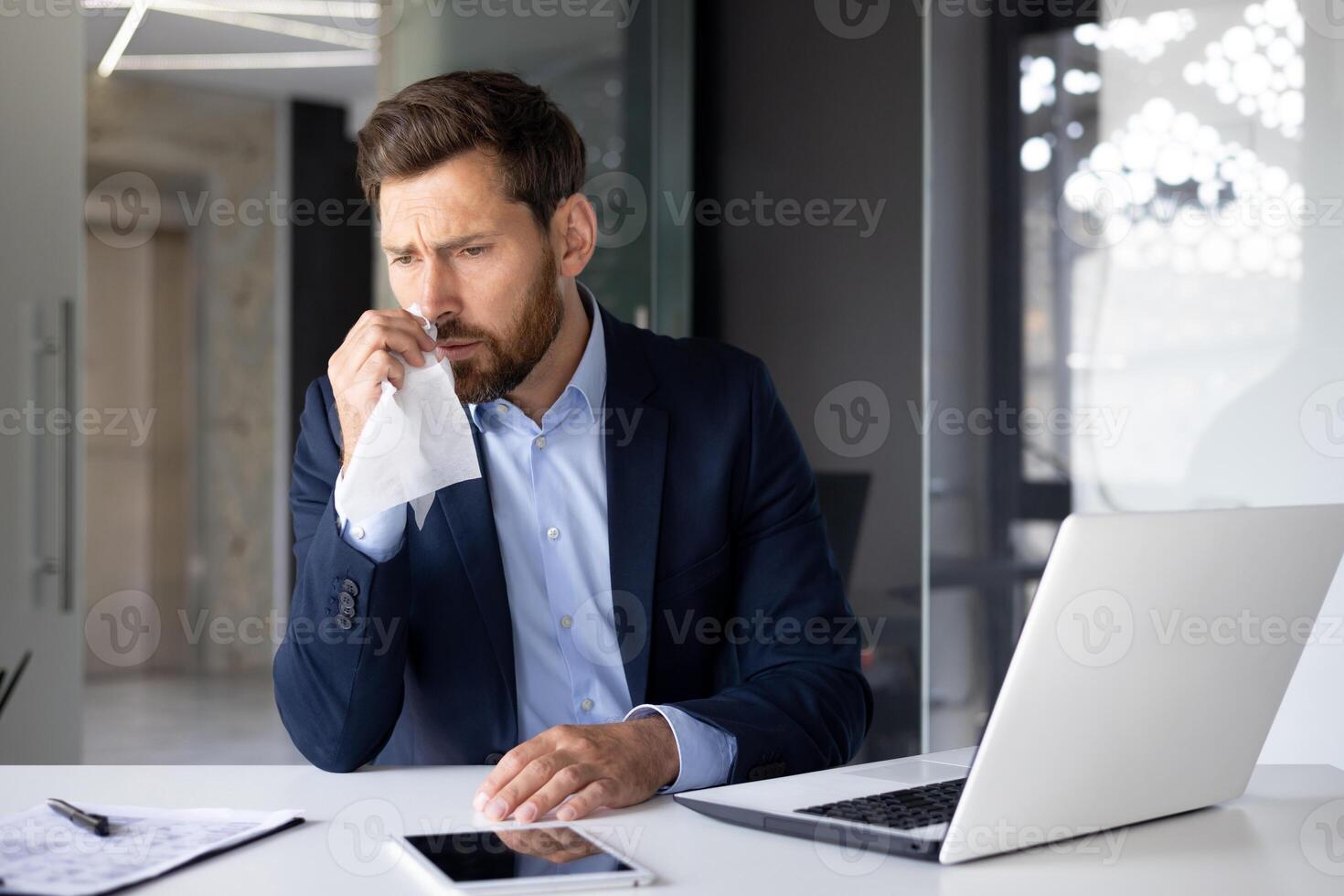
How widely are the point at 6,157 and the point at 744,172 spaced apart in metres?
1.86

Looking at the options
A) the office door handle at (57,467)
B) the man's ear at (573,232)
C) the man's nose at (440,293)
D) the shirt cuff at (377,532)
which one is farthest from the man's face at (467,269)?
the office door handle at (57,467)

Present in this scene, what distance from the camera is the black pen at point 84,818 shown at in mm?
1040

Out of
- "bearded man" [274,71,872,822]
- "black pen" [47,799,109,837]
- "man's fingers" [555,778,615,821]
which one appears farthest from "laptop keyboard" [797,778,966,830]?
"black pen" [47,799,109,837]

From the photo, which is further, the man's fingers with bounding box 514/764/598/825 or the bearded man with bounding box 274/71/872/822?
the bearded man with bounding box 274/71/872/822

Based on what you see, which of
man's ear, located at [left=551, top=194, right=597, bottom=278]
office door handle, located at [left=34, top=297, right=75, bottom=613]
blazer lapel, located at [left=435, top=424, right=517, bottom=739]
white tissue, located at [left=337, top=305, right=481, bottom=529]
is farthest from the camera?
office door handle, located at [left=34, top=297, right=75, bottom=613]

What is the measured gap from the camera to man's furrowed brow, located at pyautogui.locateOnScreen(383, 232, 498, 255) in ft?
5.52

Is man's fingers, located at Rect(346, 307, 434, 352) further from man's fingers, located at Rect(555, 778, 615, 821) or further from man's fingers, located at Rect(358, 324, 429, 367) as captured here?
man's fingers, located at Rect(555, 778, 615, 821)

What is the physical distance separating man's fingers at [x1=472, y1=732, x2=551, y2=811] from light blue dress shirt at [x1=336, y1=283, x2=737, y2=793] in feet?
1.50

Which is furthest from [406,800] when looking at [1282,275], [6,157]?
[6,157]

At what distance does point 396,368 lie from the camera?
146 cm

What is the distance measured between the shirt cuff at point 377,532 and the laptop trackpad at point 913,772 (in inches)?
21.8

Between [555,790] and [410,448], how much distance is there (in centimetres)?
45

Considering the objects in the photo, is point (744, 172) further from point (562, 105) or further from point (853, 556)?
point (853, 556)

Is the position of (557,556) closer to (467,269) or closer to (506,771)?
(467,269)
